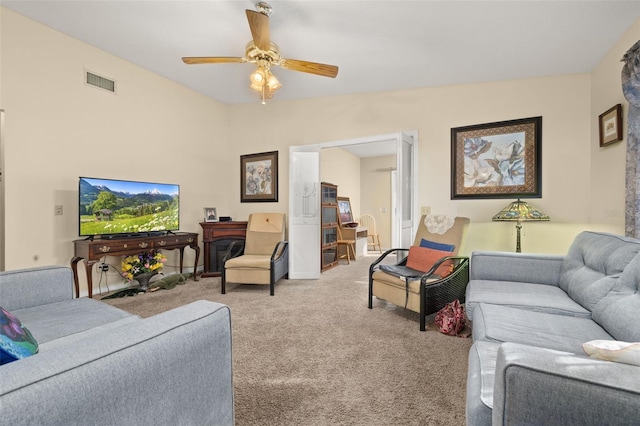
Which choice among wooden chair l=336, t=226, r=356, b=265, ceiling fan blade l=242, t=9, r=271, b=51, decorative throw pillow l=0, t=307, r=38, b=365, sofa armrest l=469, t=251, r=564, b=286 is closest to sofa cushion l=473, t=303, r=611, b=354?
sofa armrest l=469, t=251, r=564, b=286

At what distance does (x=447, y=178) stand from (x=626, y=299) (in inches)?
108

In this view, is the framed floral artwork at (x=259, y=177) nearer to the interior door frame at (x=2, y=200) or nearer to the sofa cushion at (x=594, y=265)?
the interior door frame at (x=2, y=200)

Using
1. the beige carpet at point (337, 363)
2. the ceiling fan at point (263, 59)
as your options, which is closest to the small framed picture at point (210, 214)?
the beige carpet at point (337, 363)

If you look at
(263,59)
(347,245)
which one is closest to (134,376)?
(263,59)

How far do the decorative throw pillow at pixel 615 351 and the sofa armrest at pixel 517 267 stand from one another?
1706 millimetres

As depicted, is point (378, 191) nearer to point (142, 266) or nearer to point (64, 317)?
point (142, 266)

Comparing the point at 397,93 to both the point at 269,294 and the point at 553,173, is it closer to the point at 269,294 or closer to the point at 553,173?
the point at 553,173

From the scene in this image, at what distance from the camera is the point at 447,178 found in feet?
13.5

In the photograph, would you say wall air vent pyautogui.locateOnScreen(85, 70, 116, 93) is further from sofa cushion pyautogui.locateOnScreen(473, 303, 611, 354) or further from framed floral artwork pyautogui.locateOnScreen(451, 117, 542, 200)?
sofa cushion pyautogui.locateOnScreen(473, 303, 611, 354)

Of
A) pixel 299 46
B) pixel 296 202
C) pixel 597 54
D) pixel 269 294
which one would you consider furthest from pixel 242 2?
pixel 597 54

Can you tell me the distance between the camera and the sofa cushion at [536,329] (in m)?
1.37

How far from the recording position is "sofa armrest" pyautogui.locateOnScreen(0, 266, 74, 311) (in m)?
1.65

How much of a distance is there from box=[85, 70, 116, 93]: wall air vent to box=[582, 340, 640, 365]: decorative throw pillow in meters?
4.69

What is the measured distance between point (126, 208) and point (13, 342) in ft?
10.5
